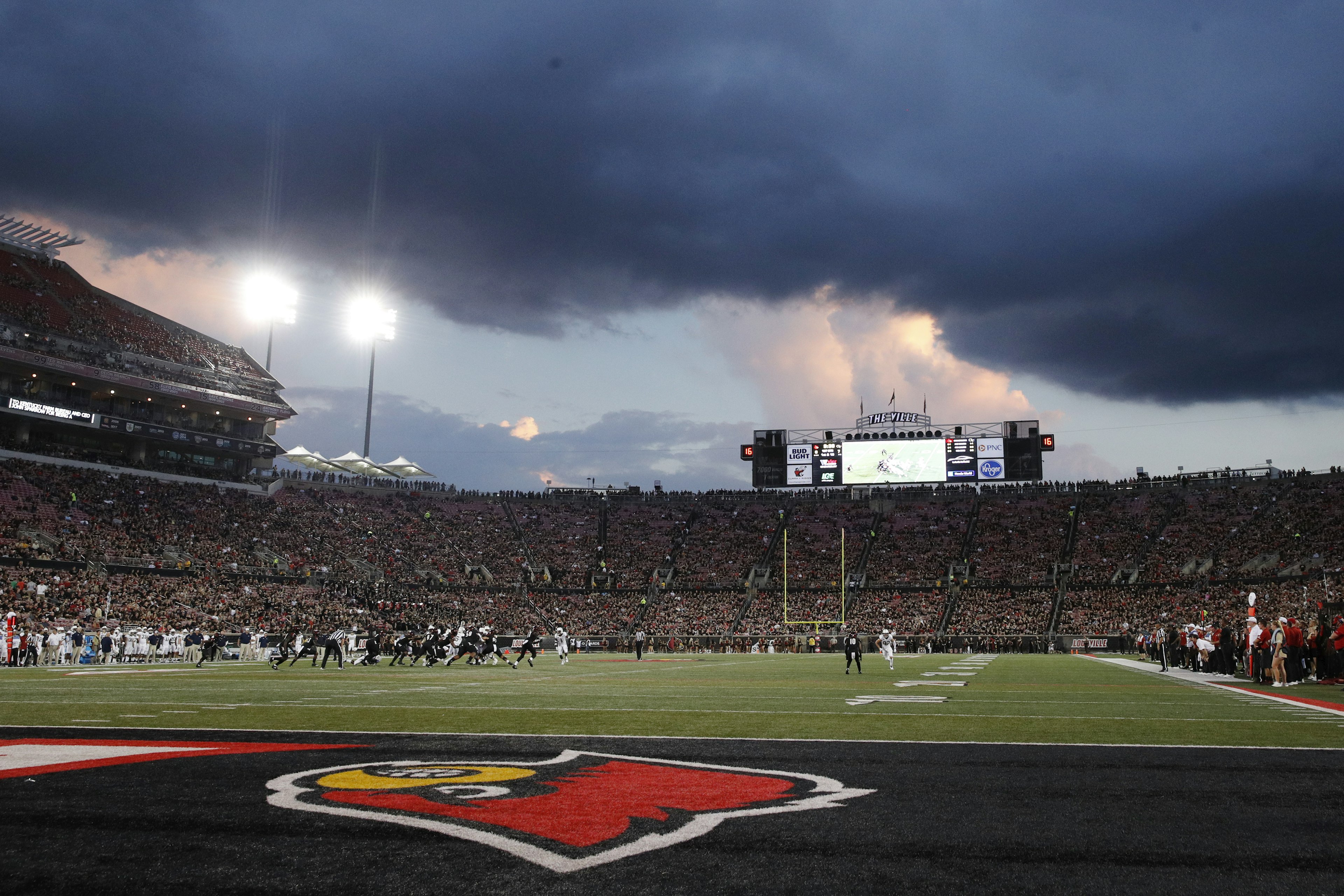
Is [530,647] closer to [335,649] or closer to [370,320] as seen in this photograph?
[335,649]

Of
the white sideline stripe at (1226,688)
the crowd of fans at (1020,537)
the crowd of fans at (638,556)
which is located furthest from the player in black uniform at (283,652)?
the crowd of fans at (1020,537)

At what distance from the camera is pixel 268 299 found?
62.9 metres

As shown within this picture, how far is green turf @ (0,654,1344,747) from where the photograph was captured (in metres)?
9.83

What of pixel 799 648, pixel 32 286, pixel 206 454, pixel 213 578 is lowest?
pixel 799 648

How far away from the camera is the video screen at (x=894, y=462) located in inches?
2354

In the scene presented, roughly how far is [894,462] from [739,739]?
176 feet

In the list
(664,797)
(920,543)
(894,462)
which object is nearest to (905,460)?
(894,462)

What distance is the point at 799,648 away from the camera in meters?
51.8

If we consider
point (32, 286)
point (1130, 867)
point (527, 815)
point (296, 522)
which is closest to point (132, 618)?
point (296, 522)

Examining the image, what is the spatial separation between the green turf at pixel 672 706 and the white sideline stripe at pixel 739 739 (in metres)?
0.16

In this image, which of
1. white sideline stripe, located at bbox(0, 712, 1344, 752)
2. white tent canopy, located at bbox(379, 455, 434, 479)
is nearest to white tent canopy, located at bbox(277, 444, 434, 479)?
white tent canopy, located at bbox(379, 455, 434, 479)

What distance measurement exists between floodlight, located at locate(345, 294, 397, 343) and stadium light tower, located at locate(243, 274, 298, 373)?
424 centimetres

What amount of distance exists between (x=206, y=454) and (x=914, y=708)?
59.7 meters

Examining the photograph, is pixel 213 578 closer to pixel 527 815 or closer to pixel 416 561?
pixel 416 561
